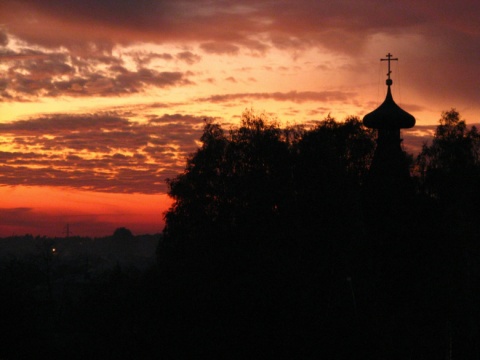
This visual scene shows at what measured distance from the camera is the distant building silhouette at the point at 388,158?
44.9 metres

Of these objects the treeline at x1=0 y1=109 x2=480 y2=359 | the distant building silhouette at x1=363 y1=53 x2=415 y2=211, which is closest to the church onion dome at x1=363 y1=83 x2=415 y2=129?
the distant building silhouette at x1=363 y1=53 x2=415 y2=211

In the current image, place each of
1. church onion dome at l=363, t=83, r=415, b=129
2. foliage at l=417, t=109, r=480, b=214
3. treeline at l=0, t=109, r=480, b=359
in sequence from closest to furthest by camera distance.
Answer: treeline at l=0, t=109, r=480, b=359 → foliage at l=417, t=109, r=480, b=214 → church onion dome at l=363, t=83, r=415, b=129

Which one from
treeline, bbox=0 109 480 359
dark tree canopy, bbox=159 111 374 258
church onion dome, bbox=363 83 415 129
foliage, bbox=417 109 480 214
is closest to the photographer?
treeline, bbox=0 109 480 359

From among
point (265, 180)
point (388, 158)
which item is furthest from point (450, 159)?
point (265, 180)

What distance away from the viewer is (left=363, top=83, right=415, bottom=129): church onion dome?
51.9 m

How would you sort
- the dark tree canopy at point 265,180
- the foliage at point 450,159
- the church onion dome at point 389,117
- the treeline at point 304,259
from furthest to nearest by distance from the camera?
the church onion dome at point 389,117 < the foliage at point 450,159 < the dark tree canopy at point 265,180 < the treeline at point 304,259

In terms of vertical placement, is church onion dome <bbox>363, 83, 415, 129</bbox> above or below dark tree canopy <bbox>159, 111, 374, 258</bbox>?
above

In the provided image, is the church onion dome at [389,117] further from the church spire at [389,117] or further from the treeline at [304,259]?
the treeline at [304,259]

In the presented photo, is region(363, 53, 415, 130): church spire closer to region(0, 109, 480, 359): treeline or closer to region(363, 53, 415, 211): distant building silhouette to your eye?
region(363, 53, 415, 211): distant building silhouette

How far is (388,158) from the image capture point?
4928cm

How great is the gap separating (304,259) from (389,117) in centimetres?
1783

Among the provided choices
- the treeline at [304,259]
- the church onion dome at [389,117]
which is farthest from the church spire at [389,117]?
the treeline at [304,259]

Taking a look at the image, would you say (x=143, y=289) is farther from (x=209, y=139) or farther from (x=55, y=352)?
(x=55, y=352)

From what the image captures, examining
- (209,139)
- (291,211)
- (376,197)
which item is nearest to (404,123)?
(376,197)
